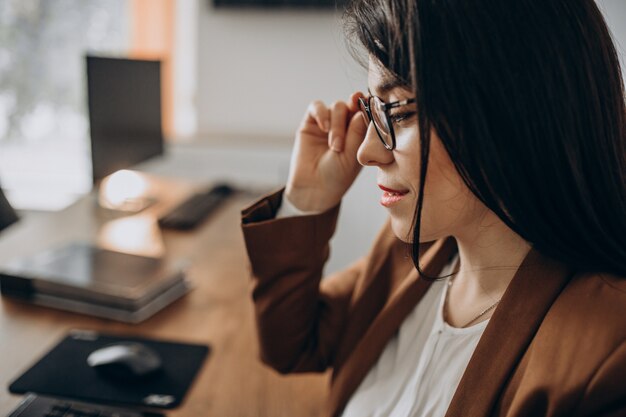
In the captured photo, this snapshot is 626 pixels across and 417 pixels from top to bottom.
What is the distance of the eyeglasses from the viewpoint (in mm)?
674

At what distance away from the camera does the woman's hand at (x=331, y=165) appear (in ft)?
3.13

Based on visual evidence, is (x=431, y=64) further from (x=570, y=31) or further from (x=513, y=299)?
(x=513, y=299)

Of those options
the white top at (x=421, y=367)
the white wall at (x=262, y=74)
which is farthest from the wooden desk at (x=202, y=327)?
the white wall at (x=262, y=74)

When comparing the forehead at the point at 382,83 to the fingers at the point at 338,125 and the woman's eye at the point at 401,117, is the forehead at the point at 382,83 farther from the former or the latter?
the fingers at the point at 338,125

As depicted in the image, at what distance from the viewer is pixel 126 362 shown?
93 cm

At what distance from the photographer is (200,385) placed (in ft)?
3.13

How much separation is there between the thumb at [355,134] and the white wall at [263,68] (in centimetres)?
189

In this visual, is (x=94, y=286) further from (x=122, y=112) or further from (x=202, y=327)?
(x=122, y=112)

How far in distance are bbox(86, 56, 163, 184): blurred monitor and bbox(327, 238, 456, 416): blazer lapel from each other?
103cm

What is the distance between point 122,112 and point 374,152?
1.24m

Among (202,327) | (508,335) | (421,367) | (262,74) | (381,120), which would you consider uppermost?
(381,120)

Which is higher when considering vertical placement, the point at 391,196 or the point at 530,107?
the point at 530,107

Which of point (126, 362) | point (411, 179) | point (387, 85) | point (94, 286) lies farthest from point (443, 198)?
point (94, 286)

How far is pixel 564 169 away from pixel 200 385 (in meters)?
0.65
